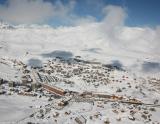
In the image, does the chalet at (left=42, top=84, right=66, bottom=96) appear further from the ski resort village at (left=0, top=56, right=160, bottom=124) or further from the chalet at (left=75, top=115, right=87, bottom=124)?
the chalet at (left=75, top=115, right=87, bottom=124)

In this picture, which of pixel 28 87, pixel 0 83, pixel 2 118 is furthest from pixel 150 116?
pixel 0 83

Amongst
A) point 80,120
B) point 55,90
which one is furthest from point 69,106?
point 55,90

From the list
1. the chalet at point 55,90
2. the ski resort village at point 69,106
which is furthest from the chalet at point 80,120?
the chalet at point 55,90

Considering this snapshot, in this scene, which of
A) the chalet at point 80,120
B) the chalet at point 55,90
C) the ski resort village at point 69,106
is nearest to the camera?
the chalet at point 80,120

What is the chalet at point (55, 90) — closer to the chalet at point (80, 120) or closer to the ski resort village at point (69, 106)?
the ski resort village at point (69, 106)

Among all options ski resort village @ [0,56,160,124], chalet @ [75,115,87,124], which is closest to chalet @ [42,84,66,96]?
ski resort village @ [0,56,160,124]

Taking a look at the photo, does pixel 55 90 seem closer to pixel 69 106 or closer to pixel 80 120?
pixel 69 106

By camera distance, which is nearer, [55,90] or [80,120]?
[80,120]

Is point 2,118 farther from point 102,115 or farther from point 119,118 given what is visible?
point 119,118

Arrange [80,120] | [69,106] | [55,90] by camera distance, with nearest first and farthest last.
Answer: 1. [80,120]
2. [69,106]
3. [55,90]

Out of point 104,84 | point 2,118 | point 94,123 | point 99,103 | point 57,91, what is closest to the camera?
point 94,123

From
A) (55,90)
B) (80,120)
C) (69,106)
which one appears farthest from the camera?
(55,90)
